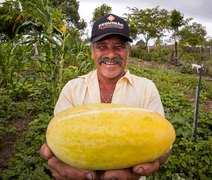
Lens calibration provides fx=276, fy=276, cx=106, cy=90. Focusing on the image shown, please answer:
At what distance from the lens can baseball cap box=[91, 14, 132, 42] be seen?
1880 millimetres

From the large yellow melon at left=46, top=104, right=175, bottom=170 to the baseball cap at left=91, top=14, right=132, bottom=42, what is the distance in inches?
29.6

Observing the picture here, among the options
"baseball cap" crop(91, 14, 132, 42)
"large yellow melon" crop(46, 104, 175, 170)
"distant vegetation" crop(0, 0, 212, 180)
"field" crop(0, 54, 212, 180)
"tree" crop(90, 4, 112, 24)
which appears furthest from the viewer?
"tree" crop(90, 4, 112, 24)

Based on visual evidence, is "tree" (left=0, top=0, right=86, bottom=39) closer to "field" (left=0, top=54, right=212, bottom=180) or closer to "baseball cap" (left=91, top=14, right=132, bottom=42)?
"field" (left=0, top=54, right=212, bottom=180)

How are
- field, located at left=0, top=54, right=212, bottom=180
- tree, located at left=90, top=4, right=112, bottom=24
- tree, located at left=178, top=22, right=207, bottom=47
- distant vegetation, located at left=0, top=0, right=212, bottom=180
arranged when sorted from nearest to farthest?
field, located at left=0, top=54, right=212, bottom=180 < distant vegetation, located at left=0, top=0, right=212, bottom=180 < tree, located at left=178, top=22, right=207, bottom=47 < tree, located at left=90, top=4, right=112, bottom=24

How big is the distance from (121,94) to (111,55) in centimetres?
29

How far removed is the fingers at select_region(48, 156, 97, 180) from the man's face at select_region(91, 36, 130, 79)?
0.81 metres

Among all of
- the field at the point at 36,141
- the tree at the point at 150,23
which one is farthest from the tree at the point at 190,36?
the field at the point at 36,141

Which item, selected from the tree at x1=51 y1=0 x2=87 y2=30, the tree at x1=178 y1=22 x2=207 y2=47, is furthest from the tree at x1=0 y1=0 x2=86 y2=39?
the tree at x1=178 y1=22 x2=207 y2=47

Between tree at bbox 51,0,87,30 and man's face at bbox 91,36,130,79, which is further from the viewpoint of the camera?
tree at bbox 51,0,87,30

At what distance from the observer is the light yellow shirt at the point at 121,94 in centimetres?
195

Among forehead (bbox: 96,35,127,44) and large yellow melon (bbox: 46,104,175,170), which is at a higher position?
forehead (bbox: 96,35,127,44)

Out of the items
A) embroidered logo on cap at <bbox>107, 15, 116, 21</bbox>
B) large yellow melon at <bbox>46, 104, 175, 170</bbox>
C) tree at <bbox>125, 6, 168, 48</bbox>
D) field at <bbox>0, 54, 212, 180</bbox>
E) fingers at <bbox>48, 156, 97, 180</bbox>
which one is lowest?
field at <bbox>0, 54, 212, 180</bbox>

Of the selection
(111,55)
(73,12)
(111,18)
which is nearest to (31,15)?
(111,18)

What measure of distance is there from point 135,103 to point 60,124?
2.66 feet
